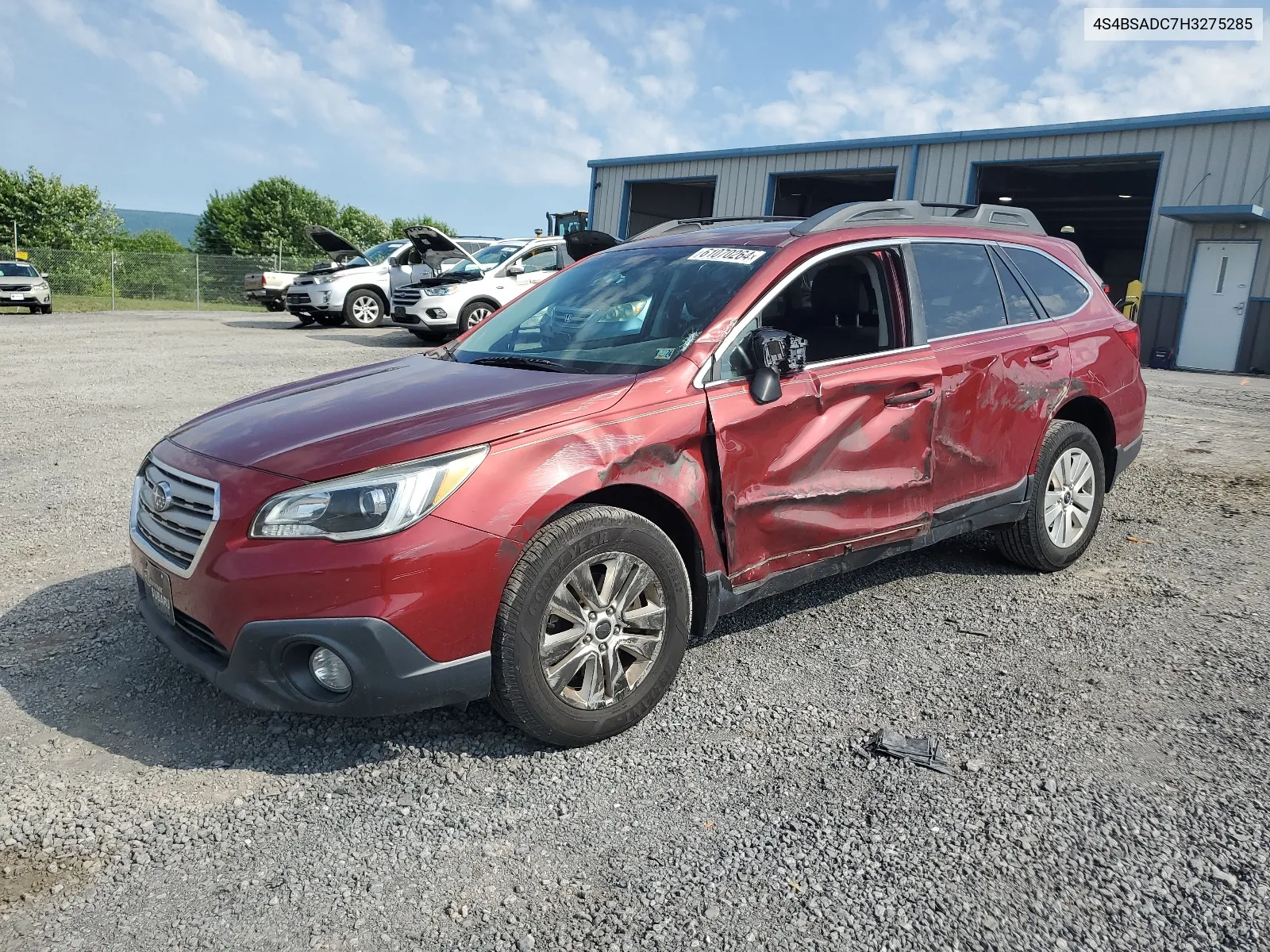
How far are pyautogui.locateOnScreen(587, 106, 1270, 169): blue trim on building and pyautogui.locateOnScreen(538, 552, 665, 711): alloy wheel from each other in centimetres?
2020

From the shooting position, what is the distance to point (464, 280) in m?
16.1

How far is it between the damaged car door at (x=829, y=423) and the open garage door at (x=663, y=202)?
2630cm

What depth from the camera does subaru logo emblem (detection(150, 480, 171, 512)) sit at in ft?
10.1

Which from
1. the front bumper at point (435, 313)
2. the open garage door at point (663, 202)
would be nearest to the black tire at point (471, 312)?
the front bumper at point (435, 313)

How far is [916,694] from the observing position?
140 inches

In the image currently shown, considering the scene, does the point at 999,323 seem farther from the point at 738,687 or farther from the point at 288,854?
the point at 288,854

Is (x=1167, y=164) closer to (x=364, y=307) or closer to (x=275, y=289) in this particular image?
(x=364, y=307)

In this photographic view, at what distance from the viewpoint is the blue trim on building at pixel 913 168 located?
23.0 m

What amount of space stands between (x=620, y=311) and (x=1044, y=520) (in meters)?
2.45

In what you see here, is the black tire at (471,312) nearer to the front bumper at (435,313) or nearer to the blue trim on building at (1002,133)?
the front bumper at (435,313)

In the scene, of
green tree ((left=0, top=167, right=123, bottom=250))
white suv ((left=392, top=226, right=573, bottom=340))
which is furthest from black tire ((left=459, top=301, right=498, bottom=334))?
green tree ((left=0, top=167, right=123, bottom=250))

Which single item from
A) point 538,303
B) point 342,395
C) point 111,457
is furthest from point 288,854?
point 111,457

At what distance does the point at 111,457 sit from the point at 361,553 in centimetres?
547

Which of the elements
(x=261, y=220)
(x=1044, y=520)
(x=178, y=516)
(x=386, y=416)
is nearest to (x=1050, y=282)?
(x=1044, y=520)
